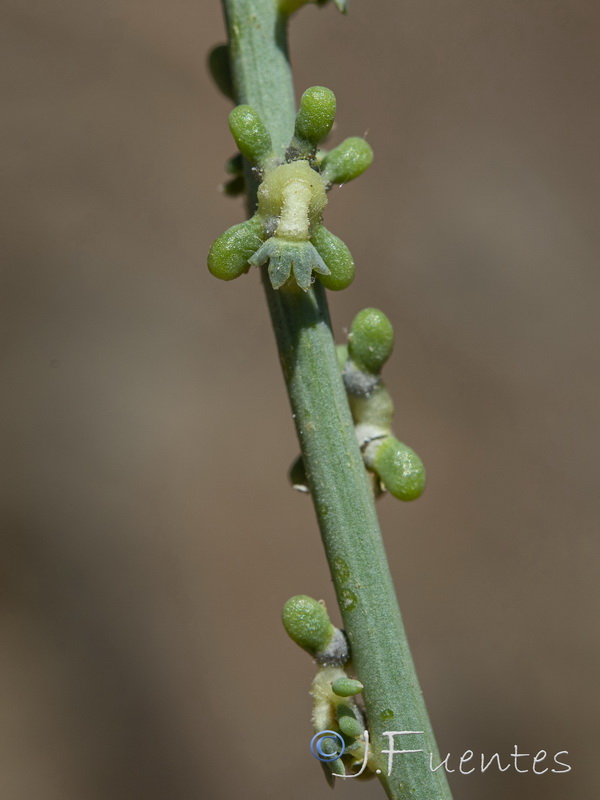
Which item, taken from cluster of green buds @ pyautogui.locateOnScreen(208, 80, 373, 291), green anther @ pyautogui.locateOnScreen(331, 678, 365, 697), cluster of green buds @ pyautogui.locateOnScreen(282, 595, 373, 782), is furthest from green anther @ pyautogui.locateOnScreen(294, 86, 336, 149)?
green anther @ pyautogui.locateOnScreen(331, 678, 365, 697)

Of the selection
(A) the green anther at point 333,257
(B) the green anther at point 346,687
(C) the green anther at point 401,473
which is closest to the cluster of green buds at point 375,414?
(C) the green anther at point 401,473

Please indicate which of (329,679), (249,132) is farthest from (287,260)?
(329,679)

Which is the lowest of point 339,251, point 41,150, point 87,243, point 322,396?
point 322,396

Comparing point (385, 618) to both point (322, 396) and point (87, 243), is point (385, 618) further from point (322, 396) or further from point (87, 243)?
point (87, 243)

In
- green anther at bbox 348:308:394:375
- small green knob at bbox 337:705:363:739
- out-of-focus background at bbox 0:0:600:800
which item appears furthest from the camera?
out-of-focus background at bbox 0:0:600:800

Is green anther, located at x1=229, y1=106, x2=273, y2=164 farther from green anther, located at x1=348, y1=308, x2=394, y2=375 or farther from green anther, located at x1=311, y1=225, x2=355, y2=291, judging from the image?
green anther, located at x1=348, y1=308, x2=394, y2=375

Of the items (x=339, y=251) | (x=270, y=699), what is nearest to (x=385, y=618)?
(x=339, y=251)
